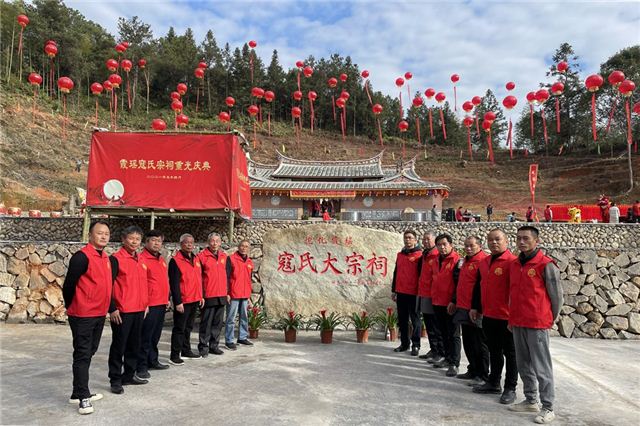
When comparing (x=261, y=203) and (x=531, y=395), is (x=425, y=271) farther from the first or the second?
(x=261, y=203)

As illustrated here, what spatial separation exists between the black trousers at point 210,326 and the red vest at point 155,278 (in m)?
0.83

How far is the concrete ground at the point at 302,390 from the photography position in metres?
3.18

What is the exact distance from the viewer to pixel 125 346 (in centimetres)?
381

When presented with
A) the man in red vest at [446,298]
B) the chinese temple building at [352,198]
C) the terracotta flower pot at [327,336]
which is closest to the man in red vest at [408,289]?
the man in red vest at [446,298]

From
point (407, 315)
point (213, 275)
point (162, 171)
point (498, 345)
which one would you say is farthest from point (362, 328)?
point (162, 171)

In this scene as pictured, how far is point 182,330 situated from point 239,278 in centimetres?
102

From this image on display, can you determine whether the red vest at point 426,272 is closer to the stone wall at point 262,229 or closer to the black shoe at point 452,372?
the black shoe at point 452,372

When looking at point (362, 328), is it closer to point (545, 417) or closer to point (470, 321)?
point (470, 321)

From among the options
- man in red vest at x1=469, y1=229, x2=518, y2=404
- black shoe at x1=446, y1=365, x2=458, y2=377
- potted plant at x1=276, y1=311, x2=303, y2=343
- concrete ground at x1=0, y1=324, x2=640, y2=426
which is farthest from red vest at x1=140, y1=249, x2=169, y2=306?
man in red vest at x1=469, y1=229, x2=518, y2=404

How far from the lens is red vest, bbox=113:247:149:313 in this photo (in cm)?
371

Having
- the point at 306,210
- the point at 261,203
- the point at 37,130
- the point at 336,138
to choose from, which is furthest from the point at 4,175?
the point at 336,138

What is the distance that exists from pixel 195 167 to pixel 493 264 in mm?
9962

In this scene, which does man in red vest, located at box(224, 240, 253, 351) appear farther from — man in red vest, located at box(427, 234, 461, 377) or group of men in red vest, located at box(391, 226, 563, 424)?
man in red vest, located at box(427, 234, 461, 377)

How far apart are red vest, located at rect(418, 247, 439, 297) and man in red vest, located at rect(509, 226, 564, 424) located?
1459 millimetres
